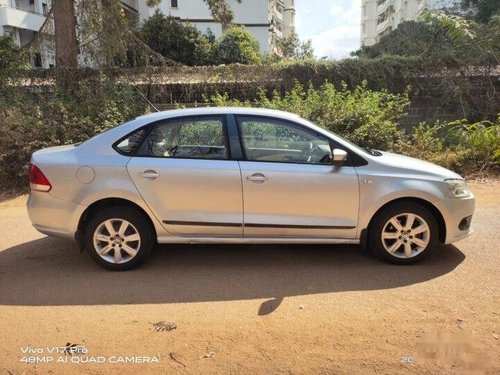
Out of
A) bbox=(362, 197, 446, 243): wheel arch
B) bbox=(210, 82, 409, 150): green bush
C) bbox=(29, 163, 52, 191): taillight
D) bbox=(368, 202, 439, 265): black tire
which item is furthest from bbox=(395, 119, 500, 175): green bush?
bbox=(29, 163, 52, 191): taillight

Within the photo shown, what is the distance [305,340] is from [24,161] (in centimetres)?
737

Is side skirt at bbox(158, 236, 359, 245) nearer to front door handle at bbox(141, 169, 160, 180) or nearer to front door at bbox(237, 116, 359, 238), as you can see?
front door at bbox(237, 116, 359, 238)

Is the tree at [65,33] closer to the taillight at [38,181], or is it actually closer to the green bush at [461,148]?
the taillight at [38,181]

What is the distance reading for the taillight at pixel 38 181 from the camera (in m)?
4.56

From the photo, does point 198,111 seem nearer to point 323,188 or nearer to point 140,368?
point 323,188

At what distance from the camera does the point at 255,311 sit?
381 centimetres

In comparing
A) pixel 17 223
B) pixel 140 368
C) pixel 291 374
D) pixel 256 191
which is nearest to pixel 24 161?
pixel 17 223

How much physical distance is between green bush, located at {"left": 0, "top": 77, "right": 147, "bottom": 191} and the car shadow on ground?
3.93 metres

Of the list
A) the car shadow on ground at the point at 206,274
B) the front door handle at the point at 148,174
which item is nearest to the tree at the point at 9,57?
the car shadow on ground at the point at 206,274

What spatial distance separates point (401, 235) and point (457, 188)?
2.49 ft

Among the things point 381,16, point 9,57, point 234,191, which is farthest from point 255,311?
point 381,16

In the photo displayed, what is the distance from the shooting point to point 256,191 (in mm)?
4500

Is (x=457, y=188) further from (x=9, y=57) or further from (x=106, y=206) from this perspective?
(x=9, y=57)

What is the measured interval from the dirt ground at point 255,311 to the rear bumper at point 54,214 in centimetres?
45
